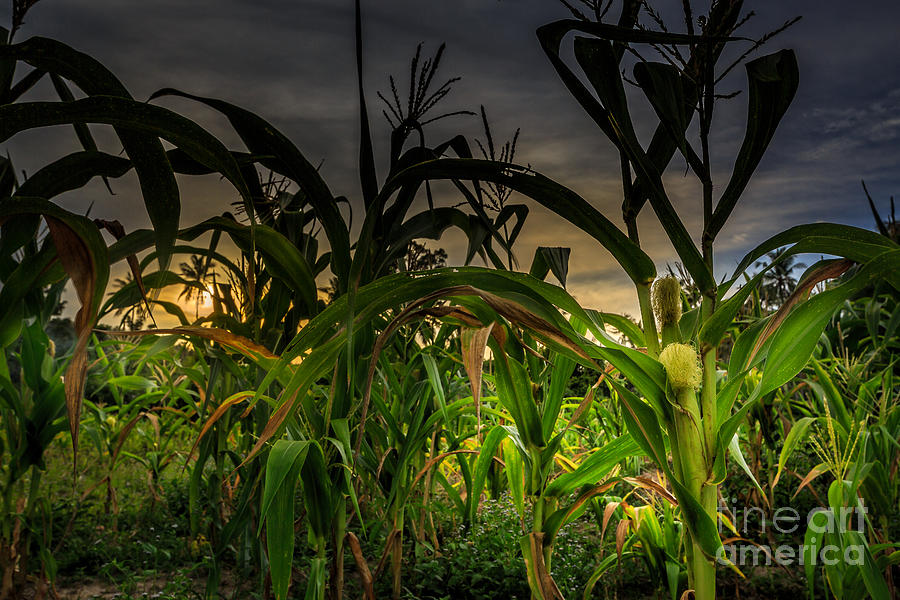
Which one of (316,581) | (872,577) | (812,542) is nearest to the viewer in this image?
(316,581)

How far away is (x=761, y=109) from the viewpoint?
60 centimetres

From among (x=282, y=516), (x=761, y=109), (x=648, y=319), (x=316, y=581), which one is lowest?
(x=316, y=581)

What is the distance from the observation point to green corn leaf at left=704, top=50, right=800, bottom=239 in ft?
1.95

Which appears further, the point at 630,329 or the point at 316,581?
the point at 316,581

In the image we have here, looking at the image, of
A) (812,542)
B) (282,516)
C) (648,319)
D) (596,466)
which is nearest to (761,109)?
(648,319)

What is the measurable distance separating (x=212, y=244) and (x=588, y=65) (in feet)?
2.39

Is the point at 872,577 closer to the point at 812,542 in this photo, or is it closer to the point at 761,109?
the point at 812,542

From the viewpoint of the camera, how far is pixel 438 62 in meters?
0.92

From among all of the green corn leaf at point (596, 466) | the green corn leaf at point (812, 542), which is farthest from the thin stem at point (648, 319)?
the green corn leaf at point (812, 542)

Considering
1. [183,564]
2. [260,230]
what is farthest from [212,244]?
[183,564]

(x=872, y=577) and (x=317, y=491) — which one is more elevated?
(x=317, y=491)

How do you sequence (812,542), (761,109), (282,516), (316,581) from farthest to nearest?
(812,542)
(316,581)
(282,516)
(761,109)

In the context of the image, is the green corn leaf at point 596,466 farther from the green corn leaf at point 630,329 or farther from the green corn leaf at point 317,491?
the green corn leaf at point 317,491

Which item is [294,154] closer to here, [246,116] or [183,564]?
[246,116]
